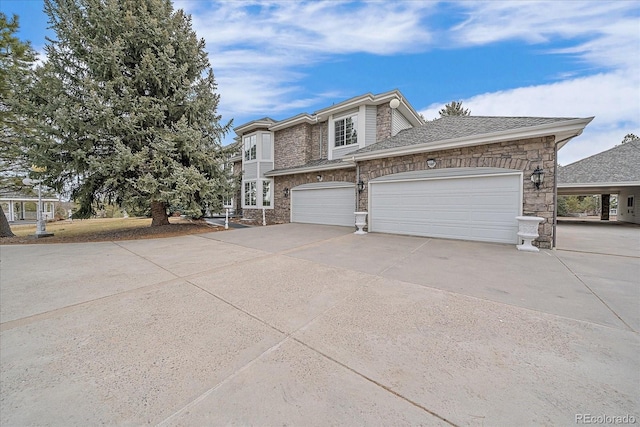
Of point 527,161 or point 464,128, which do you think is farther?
point 464,128

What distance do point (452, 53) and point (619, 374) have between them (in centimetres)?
1357

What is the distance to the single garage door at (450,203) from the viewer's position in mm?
6742

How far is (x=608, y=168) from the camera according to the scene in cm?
1338

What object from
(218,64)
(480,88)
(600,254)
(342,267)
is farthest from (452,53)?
(342,267)

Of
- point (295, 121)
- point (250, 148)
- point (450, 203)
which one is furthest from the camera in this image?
point (250, 148)

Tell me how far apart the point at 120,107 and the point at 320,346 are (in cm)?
1048

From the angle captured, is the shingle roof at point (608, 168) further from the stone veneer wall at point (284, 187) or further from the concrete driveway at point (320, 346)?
the stone veneer wall at point (284, 187)

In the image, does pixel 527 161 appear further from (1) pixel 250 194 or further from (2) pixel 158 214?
(2) pixel 158 214

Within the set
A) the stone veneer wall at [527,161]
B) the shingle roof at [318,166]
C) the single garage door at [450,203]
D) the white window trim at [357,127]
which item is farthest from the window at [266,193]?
the stone veneer wall at [527,161]

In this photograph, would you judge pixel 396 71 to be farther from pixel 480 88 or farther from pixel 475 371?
pixel 475 371

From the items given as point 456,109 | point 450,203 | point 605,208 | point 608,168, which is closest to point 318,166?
point 450,203

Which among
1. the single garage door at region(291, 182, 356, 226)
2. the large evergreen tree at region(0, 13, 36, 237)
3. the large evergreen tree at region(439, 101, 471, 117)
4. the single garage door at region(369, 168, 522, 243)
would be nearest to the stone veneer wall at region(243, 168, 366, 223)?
the single garage door at region(291, 182, 356, 226)

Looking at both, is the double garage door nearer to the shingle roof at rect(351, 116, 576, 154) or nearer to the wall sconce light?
the wall sconce light

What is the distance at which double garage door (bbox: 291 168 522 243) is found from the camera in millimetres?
6746
